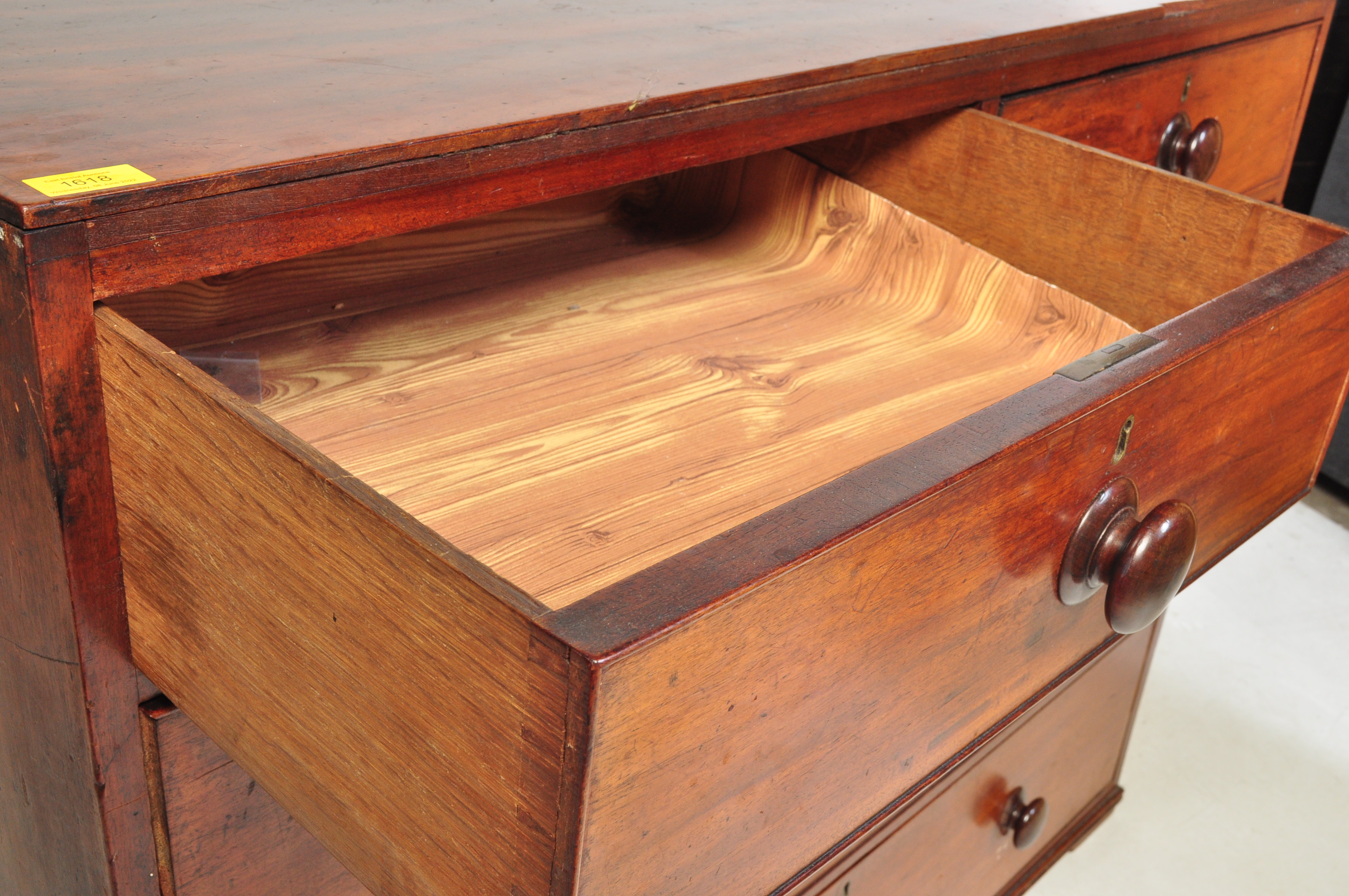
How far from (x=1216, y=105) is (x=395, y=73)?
82 centimetres

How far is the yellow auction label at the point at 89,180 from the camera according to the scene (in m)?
0.45

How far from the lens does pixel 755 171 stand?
3.15 ft

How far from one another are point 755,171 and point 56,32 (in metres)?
0.50

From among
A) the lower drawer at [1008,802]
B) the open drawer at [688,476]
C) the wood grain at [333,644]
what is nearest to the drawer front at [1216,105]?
the open drawer at [688,476]

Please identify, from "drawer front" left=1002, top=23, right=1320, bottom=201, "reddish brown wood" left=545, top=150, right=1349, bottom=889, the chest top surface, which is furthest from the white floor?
the chest top surface

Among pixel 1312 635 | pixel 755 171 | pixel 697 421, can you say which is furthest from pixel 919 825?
pixel 1312 635

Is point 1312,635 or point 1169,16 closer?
point 1169,16

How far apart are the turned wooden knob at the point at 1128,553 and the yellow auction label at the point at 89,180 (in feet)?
1.37

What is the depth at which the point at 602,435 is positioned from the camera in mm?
681

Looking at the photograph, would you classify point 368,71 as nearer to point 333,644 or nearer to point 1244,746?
point 333,644

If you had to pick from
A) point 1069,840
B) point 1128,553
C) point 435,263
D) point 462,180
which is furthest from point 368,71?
point 1069,840

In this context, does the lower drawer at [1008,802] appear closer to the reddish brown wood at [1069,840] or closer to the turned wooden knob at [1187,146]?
the reddish brown wood at [1069,840]

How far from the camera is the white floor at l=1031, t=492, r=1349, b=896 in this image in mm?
1143

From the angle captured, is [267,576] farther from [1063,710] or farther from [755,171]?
[1063,710]
